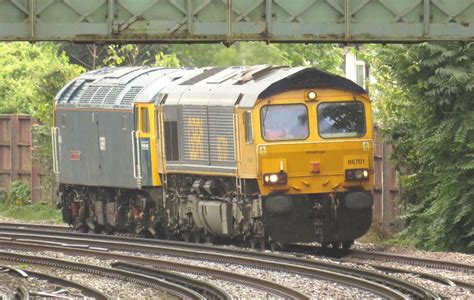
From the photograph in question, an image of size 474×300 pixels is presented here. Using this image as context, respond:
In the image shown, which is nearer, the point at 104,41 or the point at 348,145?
the point at 104,41

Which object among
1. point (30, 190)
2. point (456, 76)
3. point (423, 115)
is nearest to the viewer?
point (456, 76)

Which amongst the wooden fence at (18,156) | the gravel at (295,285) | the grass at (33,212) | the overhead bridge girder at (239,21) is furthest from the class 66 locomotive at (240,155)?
the wooden fence at (18,156)

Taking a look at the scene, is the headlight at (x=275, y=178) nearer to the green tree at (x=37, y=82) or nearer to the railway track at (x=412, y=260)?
the railway track at (x=412, y=260)

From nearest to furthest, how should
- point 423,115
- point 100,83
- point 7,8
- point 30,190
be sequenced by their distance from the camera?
point 7,8
point 423,115
point 100,83
point 30,190

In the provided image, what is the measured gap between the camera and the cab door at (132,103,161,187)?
27.4 meters

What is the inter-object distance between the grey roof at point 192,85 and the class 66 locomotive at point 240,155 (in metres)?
0.03

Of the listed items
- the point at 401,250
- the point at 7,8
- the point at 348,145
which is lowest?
the point at 401,250

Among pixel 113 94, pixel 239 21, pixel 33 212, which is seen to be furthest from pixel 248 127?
pixel 33 212

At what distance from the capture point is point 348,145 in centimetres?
2420

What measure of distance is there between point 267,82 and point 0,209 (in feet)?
57.3

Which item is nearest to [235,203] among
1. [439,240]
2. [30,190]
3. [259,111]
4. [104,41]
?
[259,111]

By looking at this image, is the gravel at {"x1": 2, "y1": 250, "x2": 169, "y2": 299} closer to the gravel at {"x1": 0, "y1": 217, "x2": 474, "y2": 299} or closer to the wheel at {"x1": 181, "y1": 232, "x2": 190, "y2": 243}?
the gravel at {"x1": 0, "y1": 217, "x2": 474, "y2": 299}

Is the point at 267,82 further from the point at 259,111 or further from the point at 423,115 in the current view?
the point at 423,115

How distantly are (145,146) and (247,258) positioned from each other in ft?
20.2
